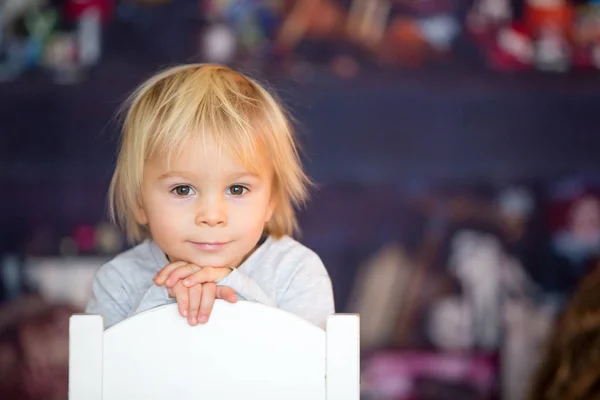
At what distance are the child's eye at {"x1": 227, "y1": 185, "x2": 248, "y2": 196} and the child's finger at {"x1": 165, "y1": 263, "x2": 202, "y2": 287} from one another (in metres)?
0.13

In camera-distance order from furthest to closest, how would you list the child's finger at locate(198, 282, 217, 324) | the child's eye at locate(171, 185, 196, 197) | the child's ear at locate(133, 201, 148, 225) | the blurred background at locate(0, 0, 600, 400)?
1. the blurred background at locate(0, 0, 600, 400)
2. the child's ear at locate(133, 201, 148, 225)
3. the child's eye at locate(171, 185, 196, 197)
4. the child's finger at locate(198, 282, 217, 324)

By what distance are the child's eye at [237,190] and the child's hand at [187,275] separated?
0.13 m

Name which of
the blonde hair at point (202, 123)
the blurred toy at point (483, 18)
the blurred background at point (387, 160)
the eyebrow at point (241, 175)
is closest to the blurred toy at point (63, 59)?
the blurred background at point (387, 160)

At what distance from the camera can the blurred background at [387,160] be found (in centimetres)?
365

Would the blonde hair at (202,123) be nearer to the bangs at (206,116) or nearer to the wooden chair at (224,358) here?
the bangs at (206,116)

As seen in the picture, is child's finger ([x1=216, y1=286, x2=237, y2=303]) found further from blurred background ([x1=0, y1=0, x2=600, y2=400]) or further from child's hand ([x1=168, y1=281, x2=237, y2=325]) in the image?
blurred background ([x1=0, y1=0, x2=600, y2=400])

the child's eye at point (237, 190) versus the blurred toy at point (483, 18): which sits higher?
the blurred toy at point (483, 18)

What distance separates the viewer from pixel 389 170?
3.66 m

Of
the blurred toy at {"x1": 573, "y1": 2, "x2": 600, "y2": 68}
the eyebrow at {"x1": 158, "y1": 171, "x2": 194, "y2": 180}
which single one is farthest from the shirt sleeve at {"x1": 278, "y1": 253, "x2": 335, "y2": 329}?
the blurred toy at {"x1": 573, "y1": 2, "x2": 600, "y2": 68}

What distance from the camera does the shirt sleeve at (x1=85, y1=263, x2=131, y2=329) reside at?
1778mm

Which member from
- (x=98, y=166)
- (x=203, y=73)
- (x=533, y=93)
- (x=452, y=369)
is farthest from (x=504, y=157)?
(x=203, y=73)

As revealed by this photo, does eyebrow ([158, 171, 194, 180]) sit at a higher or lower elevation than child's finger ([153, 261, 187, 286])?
higher

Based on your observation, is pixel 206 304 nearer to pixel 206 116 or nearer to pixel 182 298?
pixel 182 298

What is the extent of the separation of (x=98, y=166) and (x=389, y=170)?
1121 millimetres
